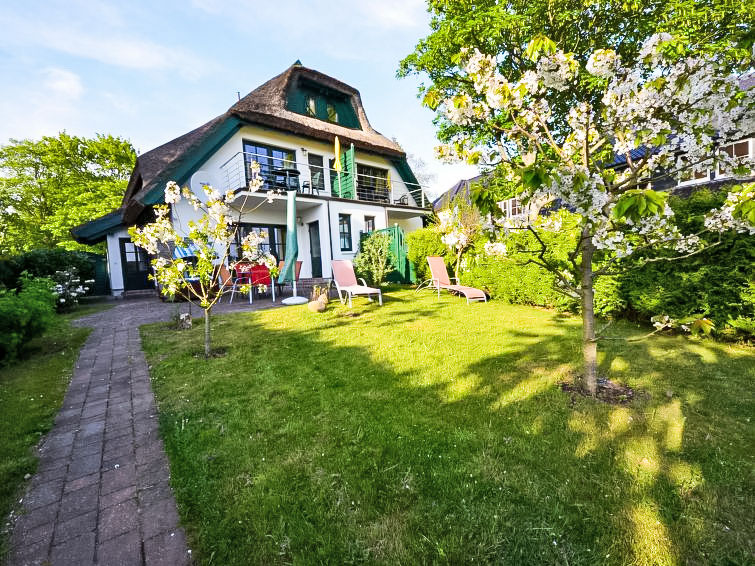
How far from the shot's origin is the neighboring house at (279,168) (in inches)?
438

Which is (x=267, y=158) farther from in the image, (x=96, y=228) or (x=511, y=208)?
(x=511, y=208)

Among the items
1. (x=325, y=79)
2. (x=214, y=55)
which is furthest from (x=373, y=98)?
(x=214, y=55)

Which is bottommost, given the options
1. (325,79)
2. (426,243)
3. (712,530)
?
(712,530)

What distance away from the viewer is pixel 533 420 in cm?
251

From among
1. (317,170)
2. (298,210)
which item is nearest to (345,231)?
(298,210)

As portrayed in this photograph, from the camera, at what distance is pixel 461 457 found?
2.08m

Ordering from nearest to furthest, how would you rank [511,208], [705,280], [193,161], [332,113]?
1. [705,280]
2. [193,161]
3. [332,113]
4. [511,208]

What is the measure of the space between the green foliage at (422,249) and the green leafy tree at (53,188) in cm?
2300

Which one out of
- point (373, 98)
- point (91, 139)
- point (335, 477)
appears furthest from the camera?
point (91, 139)

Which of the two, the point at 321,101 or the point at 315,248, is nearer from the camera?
the point at 315,248

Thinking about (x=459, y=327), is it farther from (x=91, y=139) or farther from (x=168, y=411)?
(x=91, y=139)

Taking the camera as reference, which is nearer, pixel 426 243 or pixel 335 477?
pixel 335 477

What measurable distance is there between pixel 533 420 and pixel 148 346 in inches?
210

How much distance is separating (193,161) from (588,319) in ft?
39.7
